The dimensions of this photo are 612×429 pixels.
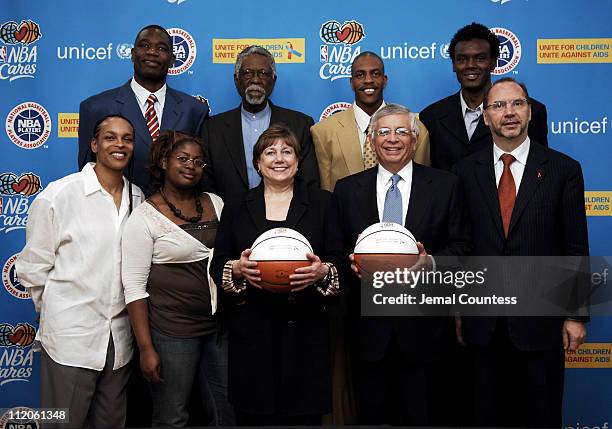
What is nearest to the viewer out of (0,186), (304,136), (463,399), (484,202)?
(484,202)

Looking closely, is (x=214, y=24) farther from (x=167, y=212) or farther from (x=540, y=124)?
(x=540, y=124)

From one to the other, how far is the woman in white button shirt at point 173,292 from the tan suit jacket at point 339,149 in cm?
83

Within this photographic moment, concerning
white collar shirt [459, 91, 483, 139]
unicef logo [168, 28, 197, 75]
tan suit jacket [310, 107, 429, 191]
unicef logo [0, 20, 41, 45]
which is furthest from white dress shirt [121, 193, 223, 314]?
unicef logo [0, 20, 41, 45]

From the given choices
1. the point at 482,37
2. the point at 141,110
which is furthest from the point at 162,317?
the point at 482,37

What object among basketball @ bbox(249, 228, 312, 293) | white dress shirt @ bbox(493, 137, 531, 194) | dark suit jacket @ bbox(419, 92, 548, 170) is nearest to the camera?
basketball @ bbox(249, 228, 312, 293)

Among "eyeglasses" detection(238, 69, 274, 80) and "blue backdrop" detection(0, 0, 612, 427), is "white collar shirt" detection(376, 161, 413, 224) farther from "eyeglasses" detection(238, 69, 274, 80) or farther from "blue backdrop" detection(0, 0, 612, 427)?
"blue backdrop" detection(0, 0, 612, 427)

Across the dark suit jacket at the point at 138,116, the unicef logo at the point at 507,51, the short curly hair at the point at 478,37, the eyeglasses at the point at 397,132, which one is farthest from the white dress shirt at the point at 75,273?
the unicef logo at the point at 507,51

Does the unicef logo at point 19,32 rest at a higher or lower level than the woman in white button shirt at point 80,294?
higher

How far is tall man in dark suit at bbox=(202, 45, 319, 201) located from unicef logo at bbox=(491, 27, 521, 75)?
1.60 m

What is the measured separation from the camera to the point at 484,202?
117 inches

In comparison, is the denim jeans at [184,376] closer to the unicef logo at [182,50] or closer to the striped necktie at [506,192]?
the striped necktie at [506,192]

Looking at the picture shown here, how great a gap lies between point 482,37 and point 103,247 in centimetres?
255

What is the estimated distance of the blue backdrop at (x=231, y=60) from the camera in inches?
178

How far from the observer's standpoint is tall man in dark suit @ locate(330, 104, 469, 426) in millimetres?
2836
